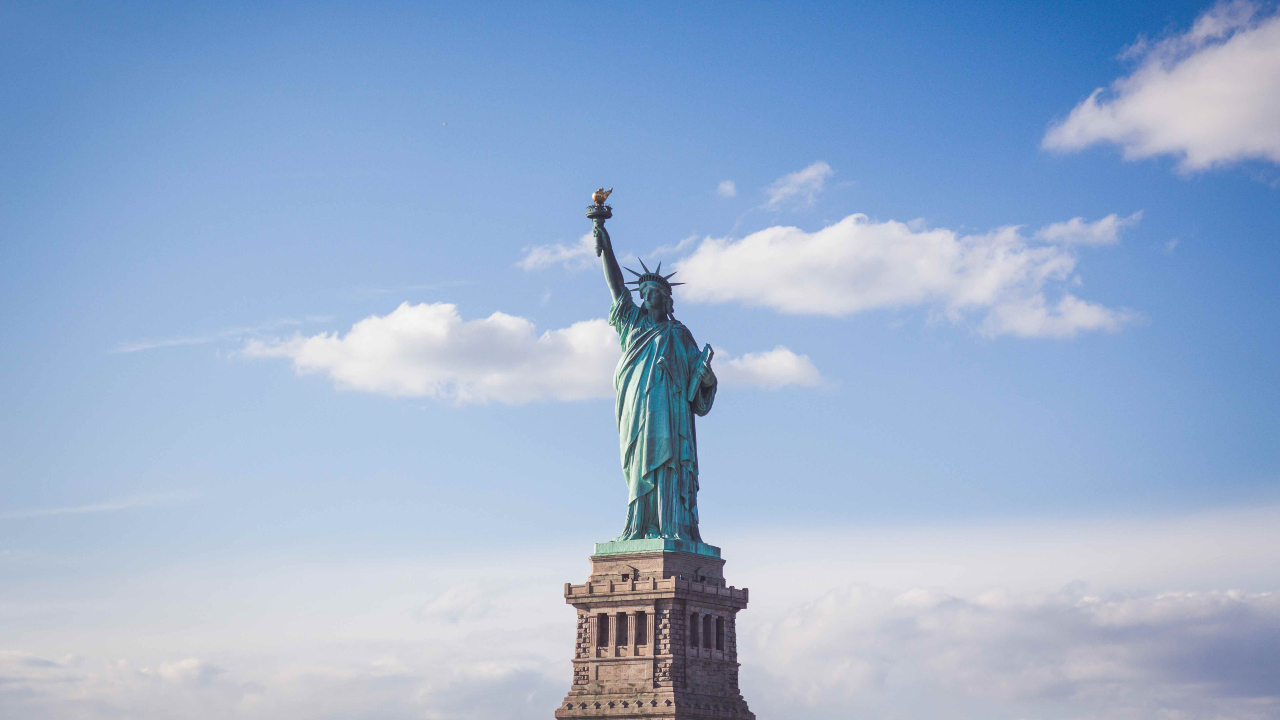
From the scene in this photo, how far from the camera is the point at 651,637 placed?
2217 inches

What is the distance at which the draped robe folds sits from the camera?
191 ft

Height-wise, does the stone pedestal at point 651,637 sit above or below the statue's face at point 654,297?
below

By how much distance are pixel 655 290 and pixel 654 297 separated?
0.26m

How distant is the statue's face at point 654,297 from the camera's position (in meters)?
60.2

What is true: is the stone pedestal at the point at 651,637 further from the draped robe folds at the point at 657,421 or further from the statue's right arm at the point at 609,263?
the statue's right arm at the point at 609,263

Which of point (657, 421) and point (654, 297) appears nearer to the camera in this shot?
point (657, 421)

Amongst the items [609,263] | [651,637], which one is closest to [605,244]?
[609,263]

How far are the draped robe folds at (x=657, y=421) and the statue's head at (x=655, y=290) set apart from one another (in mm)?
494

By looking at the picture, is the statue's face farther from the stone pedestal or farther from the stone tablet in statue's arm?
the stone pedestal

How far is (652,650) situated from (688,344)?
1059cm

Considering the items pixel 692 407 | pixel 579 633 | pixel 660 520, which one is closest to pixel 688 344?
pixel 692 407

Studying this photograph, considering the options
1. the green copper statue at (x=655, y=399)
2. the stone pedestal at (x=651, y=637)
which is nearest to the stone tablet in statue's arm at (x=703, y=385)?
the green copper statue at (x=655, y=399)

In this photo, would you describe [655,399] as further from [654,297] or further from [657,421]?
[654,297]

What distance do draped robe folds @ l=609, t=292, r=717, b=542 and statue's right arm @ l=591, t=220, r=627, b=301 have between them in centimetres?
31
